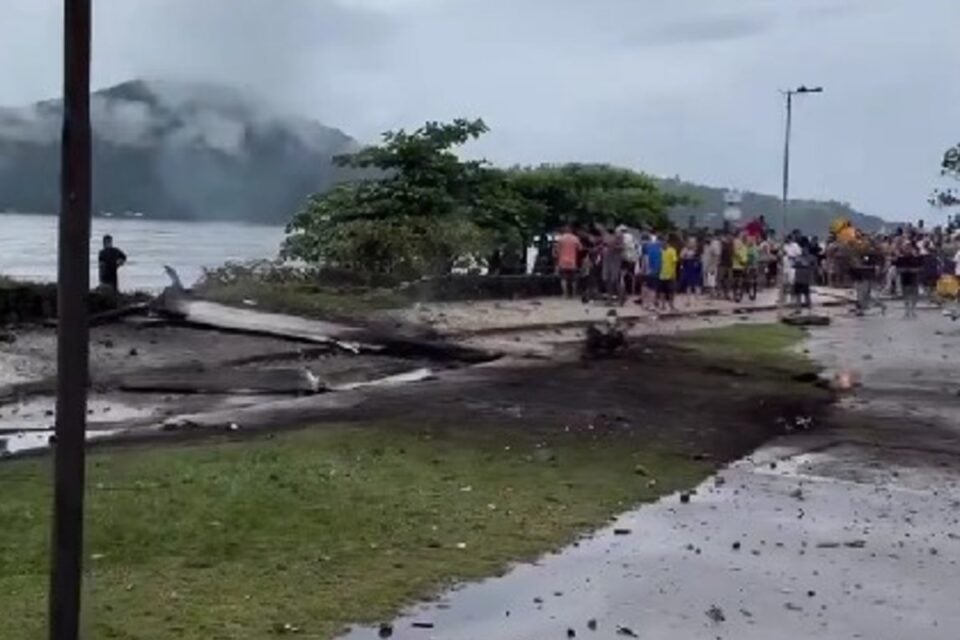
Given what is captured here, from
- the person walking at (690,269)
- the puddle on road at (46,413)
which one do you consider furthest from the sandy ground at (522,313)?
the puddle on road at (46,413)

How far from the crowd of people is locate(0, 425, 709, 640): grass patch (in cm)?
1932

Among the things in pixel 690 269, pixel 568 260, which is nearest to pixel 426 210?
pixel 568 260

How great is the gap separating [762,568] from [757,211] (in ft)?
168

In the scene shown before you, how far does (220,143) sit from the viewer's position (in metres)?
48.9

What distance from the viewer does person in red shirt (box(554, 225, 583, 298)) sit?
107 ft

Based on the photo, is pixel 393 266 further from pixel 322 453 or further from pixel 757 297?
pixel 322 453

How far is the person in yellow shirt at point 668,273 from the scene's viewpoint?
31.6 metres

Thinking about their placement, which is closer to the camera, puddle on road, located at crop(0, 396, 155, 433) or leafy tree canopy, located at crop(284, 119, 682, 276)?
puddle on road, located at crop(0, 396, 155, 433)

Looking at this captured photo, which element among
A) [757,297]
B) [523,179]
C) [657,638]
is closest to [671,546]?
[657,638]

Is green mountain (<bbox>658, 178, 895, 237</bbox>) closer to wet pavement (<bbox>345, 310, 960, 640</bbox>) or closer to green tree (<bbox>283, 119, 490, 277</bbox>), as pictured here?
green tree (<bbox>283, 119, 490, 277</bbox>)

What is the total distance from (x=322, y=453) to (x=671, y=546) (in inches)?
134

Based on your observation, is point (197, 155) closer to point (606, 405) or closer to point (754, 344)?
point (754, 344)

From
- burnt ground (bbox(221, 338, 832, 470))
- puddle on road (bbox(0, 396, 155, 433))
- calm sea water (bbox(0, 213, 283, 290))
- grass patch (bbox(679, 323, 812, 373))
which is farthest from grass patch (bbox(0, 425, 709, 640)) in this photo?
calm sea water (bbox(0, 213, 283, 290))

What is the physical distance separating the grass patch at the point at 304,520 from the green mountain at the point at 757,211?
3604 cm
